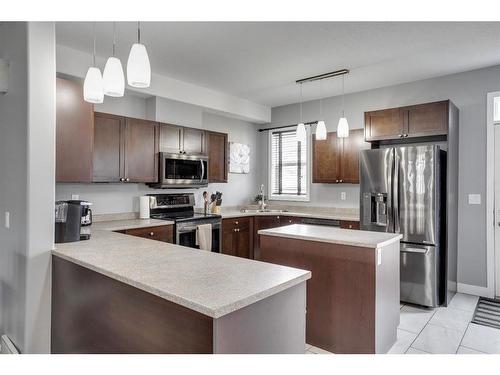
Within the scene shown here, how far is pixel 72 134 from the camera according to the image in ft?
10.1

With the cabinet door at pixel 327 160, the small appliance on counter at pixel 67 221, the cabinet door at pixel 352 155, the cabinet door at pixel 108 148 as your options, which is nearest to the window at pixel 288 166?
the cabinet door at pixel 327 160

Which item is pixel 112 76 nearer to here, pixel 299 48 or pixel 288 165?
pixel 299 48

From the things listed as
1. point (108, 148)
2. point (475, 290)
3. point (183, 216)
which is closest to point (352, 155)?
point (475, 290)

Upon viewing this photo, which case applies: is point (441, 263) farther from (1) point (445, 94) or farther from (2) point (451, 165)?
(1) point (445, 94)

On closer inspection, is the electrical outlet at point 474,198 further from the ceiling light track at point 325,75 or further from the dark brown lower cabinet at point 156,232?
the dark brown lower cabinet at point 156,232

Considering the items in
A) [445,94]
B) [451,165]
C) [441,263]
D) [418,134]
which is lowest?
[441,263]

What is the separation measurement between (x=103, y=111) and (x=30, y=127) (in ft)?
6.57

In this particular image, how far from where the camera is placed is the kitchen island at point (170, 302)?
1291mm

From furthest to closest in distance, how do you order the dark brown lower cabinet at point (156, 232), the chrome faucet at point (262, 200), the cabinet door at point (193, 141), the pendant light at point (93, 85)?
the chrome faucet at point (262, 200) → the cabinet door at point (193, 141) → the dark brown lower cabinet at point (156, 232) → the pendant light at point (93, 85)

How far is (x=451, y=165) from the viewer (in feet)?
12.5

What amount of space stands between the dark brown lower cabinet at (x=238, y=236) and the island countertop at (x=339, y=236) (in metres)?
1.76

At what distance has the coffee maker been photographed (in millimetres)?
2297

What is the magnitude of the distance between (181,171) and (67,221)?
220 centimetres
